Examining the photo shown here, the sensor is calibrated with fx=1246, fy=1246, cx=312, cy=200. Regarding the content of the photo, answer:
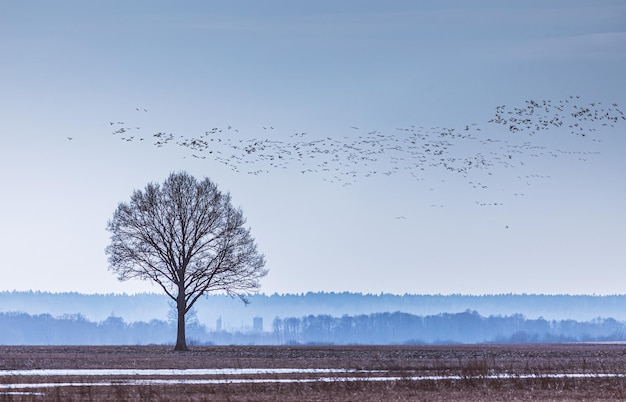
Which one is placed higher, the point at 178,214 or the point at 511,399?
the point at 178,214

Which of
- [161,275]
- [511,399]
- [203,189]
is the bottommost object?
[511,399]

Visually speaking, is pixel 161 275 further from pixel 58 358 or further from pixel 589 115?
pixel 589 115

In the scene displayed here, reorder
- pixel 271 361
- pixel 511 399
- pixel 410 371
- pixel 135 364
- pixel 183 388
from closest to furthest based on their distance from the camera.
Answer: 1. pixel 511 399
2. pixel 183 388
3. pixel 410 371
4. pixel 135 364
5. pixel 271 361

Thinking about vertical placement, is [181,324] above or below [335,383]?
above

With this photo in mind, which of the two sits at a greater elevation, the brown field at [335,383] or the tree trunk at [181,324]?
the tree trunk at [181,324]

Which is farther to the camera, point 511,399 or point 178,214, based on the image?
point 178,214

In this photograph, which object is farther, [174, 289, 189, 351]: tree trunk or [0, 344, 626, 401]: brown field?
[174, 289, 189, 351]: tree trunk

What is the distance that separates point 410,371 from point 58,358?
27.8 m

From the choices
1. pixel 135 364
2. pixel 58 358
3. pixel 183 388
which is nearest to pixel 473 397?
pixel 183 388

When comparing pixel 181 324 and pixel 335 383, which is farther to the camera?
pixel 181 324

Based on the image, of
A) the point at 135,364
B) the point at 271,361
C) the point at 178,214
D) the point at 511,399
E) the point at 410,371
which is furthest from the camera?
the point at 178,214

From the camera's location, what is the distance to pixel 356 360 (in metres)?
75.7

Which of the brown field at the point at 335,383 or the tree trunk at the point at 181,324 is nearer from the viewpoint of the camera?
the brown field at the point at 335,383

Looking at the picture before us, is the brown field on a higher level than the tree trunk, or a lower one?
lower
